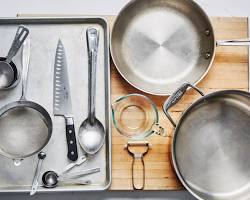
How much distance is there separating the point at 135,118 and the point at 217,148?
0.15 m

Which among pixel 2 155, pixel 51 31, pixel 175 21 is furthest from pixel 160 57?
pixel 2 155

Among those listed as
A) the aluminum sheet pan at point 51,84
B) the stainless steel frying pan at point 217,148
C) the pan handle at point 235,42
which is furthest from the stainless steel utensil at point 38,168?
the pan handle at point 235,42

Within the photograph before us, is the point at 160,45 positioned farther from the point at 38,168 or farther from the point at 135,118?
the point at 38,168

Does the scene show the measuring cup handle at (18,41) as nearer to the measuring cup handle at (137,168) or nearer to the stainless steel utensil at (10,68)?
the stainless steel utensil at (10,68)

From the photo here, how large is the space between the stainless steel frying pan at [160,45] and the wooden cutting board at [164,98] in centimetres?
2

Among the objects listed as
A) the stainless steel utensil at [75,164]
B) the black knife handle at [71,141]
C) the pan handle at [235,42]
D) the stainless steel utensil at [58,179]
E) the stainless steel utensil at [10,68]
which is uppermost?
the pan handle at [235,42]

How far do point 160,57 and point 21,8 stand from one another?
28 cm

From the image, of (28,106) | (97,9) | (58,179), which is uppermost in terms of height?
(97,9)

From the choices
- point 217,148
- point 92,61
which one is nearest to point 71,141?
point 92,61

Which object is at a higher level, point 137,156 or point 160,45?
point 160,45

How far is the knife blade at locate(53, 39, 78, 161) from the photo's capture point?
0.75 metres

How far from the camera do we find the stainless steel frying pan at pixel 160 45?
78cm

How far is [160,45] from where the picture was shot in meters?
0.78

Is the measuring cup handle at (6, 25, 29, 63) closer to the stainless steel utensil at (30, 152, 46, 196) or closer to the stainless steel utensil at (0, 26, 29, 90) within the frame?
the stainless steel utensil at (0, 26, 29, 90)
